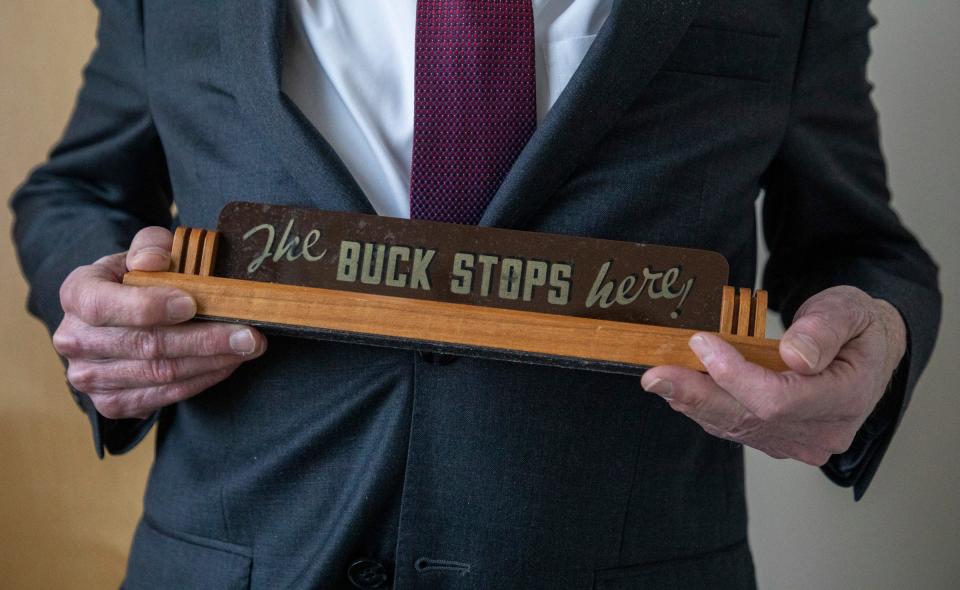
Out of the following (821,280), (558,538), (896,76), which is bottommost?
(558,538)

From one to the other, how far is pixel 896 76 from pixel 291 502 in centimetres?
114

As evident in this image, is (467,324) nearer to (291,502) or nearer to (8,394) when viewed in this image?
(291,502)

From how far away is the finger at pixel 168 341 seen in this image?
71cm

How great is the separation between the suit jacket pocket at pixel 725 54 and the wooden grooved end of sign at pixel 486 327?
0.31 meters

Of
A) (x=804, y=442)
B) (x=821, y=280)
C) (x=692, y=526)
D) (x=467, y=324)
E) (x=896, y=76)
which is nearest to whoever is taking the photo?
(x=467, y=324)

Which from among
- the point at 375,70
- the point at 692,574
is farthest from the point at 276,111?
the point at 692,574

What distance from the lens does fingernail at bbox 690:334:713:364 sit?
0.65m

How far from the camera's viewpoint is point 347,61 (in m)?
0.83

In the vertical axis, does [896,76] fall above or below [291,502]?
above

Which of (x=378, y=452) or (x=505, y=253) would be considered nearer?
(x=505, y=253)

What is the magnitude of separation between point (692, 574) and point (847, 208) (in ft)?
1.43

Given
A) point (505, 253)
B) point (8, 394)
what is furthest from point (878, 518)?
point (8, 394)

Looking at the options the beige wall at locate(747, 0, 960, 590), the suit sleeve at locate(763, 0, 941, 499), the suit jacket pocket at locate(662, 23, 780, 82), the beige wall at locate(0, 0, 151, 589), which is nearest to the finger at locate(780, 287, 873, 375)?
the suit sleeve at locate(763, 0, 941, 499)

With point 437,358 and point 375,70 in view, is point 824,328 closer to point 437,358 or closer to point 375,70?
point 437,358
